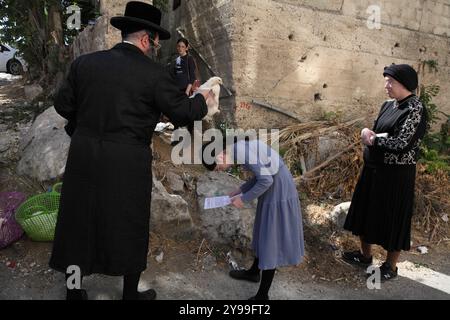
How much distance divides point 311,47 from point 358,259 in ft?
12.0

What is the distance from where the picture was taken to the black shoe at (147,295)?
3023 mm

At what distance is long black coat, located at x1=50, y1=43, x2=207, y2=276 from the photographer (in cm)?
243

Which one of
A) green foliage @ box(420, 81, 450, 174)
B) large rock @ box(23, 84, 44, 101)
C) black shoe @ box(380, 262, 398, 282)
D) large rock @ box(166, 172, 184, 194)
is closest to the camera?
black shoe @ box(380, 262, 398, 282)

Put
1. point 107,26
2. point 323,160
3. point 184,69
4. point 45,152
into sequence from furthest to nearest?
point 184,69, point 323,160, point 107,26, point 45,152

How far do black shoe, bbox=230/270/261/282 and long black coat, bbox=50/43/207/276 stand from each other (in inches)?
47.7

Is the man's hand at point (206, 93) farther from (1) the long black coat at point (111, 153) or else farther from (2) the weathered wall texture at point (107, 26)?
(2) the weathered wall texture at point (107, 26)

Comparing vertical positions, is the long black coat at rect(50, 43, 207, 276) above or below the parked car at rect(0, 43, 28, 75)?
below

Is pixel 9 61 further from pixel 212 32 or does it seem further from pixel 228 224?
pixel 228 224

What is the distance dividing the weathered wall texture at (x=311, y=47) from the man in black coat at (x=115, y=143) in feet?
11.1

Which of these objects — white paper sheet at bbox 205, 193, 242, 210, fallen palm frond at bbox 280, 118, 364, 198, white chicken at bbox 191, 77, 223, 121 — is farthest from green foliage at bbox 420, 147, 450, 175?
white chicken at bbox 191, 77, 223, 121

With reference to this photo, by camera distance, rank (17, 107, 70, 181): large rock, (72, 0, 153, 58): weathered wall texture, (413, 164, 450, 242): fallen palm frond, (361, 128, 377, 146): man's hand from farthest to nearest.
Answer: (72, 0, 153, 58): weathered wall texture
(413, 164, 450, 242): fallen palm frond
(17, 107, 70, 181): large rock
(361, 128, 377, 146): man's hand

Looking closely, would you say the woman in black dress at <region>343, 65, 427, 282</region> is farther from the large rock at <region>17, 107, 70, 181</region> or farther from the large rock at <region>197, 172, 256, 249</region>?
the large rock at <region>17, 107, 70, 181</region>

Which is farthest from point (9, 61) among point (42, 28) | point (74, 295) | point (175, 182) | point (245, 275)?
point (245, 275)

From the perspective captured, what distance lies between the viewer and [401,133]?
10.9 feet
